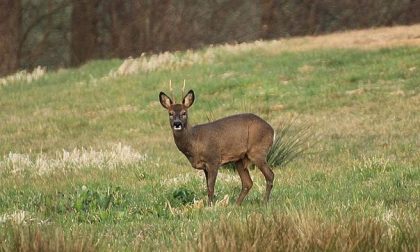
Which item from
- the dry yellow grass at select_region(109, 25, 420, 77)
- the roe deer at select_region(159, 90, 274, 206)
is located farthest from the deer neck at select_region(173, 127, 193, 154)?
the dry yellow grass at select_region(109, 25, 420, 77)

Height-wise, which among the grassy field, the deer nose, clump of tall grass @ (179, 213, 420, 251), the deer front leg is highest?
the deer nose

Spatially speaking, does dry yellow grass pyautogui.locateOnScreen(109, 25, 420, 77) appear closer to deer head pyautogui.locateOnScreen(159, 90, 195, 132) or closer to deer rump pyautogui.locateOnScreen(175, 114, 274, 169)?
deer rump pyautogui.locateOnScreen(175, 114, 274, 169)

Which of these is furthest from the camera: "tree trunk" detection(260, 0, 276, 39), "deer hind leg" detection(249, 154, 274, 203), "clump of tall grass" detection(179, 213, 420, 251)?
"tree trunk" detection(260, 0, 276, 39)

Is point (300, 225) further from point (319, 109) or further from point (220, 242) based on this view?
point (319, 109)

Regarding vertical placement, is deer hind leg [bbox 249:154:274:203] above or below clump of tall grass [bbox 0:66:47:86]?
above

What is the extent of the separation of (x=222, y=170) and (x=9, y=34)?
24.1 metres

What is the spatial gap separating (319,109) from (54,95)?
9.49m

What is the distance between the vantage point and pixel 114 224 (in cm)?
793

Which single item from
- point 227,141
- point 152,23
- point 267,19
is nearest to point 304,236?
point 227,141

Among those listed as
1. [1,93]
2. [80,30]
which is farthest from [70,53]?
[1,93]

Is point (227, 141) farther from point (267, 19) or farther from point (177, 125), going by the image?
point (267, 19)

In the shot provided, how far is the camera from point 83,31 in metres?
35.9

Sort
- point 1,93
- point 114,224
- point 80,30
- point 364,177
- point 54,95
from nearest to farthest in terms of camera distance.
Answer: point 114,224, point 364,177, point 54,95, point 1,93, point 80,30

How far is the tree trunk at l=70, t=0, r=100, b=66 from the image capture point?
35.5 metres
